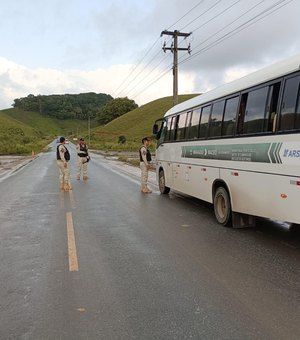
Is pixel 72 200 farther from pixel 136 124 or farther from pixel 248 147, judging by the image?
pixel 136 124

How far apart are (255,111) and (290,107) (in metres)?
1.21

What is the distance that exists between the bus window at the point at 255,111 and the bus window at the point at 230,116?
52cm

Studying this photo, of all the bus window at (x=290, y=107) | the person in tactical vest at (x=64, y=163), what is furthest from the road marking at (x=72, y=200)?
the bus window at (x=290, y=107)

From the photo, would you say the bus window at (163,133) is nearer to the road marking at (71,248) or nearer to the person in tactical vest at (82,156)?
the road marking at (71,248)

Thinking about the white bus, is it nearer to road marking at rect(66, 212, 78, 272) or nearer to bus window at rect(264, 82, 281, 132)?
bus window at rect(264, 82, 281, 132)

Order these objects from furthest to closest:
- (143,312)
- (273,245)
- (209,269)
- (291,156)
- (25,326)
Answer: (273,245) → (291,156) → (209,269) → (143,312) → (25,326)

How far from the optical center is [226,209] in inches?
334

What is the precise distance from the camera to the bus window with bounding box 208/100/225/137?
29.8ft

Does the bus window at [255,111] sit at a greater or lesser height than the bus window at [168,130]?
greater

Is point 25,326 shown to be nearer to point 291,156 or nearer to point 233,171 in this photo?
point 291,156

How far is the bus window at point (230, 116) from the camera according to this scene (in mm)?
8383

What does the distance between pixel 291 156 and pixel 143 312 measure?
3267 millimetres

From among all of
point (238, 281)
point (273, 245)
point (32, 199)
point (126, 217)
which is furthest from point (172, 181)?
point (238, 281)

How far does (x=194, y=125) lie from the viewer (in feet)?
35.7
